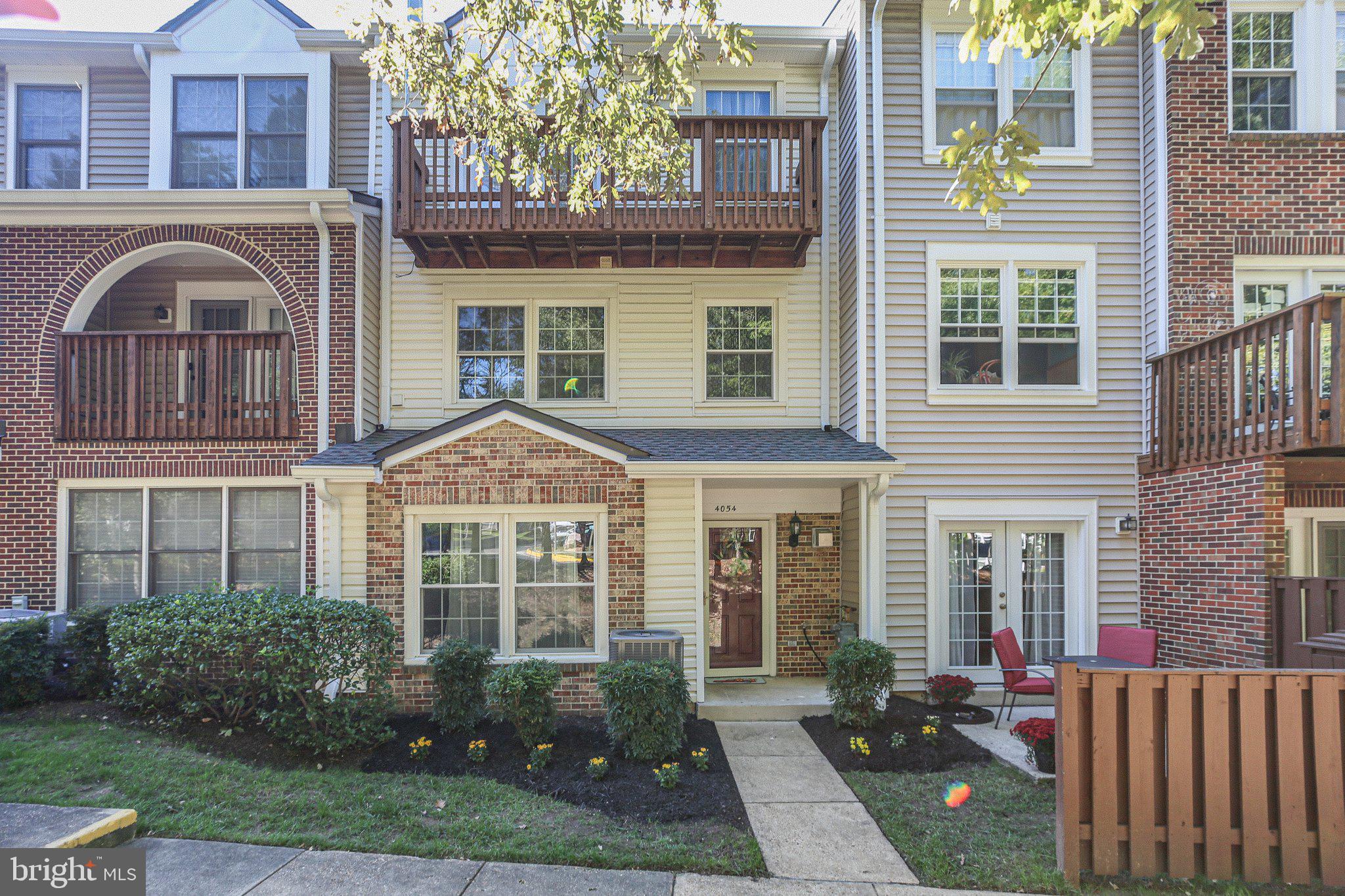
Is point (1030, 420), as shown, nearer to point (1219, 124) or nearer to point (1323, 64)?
point (1219, 124)

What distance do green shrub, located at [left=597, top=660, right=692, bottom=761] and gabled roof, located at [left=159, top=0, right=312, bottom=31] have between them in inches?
349

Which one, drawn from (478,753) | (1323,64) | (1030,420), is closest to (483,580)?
(478,753)

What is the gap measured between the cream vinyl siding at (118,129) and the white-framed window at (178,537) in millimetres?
3916

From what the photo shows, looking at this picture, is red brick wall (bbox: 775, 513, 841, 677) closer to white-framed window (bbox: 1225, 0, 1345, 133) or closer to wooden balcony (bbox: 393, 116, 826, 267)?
wooden balcony (bbox: 393, 116, 826, 267)

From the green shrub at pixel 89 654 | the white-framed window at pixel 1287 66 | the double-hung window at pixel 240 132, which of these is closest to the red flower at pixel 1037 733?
the white-framed window at pixel 1287 66

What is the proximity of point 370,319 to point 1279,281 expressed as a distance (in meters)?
10.5

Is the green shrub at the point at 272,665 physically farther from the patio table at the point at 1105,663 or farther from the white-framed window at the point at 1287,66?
the white-framed window at the point at 1287,66

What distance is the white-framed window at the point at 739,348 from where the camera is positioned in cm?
1020

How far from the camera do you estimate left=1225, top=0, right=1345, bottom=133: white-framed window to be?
29.8 ft

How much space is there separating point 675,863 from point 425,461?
16.3 feet

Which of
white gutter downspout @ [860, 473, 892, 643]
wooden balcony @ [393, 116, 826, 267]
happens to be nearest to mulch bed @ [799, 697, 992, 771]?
white gutter downspout @ [860, 473, 892, 643]

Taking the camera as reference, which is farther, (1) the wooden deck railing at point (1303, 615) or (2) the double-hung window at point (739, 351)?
(2) the double-hung window at point (739, 351)

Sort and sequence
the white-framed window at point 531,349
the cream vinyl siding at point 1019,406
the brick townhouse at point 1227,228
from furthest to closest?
the white-framed window at point 531,349 → the cream vinyl siding at point 1019,406 → the brick townhouse at point 1227,228

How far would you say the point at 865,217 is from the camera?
9336 millimetres
